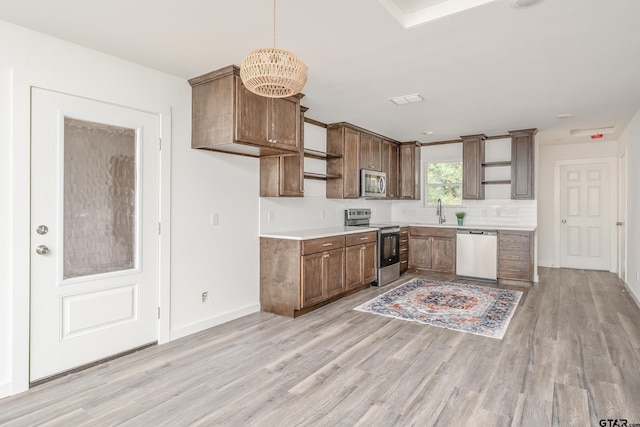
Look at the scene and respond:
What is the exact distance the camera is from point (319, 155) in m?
5.00

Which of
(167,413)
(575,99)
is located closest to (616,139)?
(575,99)

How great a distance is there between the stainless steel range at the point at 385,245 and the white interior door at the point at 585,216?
3.60m

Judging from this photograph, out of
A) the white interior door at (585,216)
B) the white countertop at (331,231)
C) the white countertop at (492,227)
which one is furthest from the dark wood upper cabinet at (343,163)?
the white interior door at (585,216)

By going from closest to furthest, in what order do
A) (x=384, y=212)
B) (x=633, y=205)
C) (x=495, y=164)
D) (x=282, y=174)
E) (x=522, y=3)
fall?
(x=522, y=3) < (x=282, y=174) < (x=633, y=205) < (x=495, y=164) < (x=384, y=212)

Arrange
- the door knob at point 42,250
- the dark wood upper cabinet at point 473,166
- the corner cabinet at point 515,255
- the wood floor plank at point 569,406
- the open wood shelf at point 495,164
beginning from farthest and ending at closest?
the dark wood upper cabinet at point 473,166 < the open wood shelf at point 495,164 < the corner cabinet at point 515,255 < the door knob at point 42,250 < the wood floor plank at point 569,406

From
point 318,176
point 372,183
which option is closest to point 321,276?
point 318,176

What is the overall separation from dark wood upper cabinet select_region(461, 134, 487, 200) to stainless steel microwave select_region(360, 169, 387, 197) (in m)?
1.43

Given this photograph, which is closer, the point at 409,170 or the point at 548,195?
the point at 409,170

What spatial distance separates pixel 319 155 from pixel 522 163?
3299mm

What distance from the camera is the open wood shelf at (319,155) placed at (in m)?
4.65

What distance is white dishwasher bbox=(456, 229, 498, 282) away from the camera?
5.68 metres

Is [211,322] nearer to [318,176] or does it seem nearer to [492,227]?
[318,176]

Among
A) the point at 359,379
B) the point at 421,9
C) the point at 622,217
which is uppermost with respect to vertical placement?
the point at 421,9

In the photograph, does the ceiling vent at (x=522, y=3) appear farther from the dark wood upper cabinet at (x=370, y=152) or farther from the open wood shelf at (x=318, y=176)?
the dark wood upper cabinet at (x=370, y=152)
